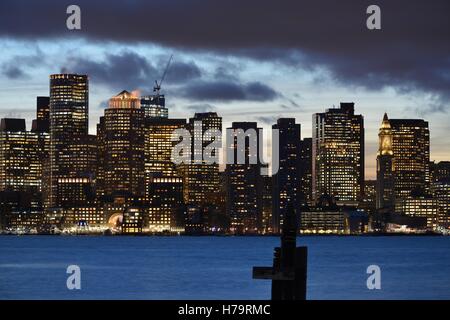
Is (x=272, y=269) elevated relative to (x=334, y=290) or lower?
elevated

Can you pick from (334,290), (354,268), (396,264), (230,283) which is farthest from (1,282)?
(396,264)

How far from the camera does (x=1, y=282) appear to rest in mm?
78938

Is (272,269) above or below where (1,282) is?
above

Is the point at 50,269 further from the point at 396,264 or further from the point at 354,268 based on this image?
the point at 396,264
